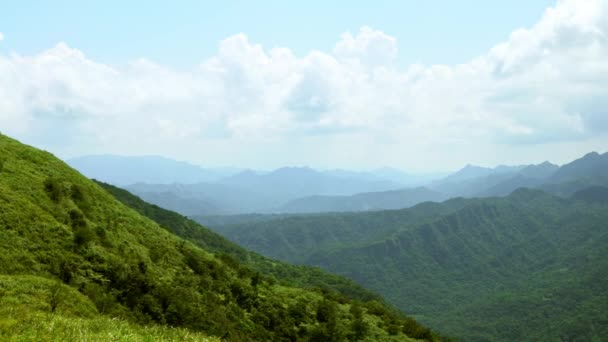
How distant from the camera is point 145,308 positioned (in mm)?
23000

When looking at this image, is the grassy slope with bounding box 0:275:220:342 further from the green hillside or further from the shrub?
the shrub

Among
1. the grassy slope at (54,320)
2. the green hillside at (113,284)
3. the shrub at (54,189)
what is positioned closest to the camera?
the grassy slope at (54,320)

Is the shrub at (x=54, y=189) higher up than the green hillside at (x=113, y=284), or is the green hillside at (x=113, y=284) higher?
the shrub at (x=54, y=189)

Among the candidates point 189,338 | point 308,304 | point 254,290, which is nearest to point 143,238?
point 254,290

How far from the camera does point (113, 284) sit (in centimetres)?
2314

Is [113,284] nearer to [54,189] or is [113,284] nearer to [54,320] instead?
[54,320]

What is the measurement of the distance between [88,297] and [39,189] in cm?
1128

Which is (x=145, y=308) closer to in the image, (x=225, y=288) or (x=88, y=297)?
(x=88, y=297)

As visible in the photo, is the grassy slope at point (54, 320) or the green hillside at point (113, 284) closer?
the grassy slope at point (54, 320)

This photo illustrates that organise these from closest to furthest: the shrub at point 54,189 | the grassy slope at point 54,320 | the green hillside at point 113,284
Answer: the grassy slope at point 54,320 < the green hillside at point 113,284 < the shrub at point 54,189

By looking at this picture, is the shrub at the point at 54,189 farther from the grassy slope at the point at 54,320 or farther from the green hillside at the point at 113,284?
the grassy slope at the point at 54,320

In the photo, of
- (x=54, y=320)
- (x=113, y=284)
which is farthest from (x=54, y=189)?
(x=54, y=320)

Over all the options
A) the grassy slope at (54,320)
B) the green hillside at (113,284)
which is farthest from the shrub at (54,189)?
the grassy slope at (54,320)

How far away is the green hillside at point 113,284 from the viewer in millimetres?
16219
